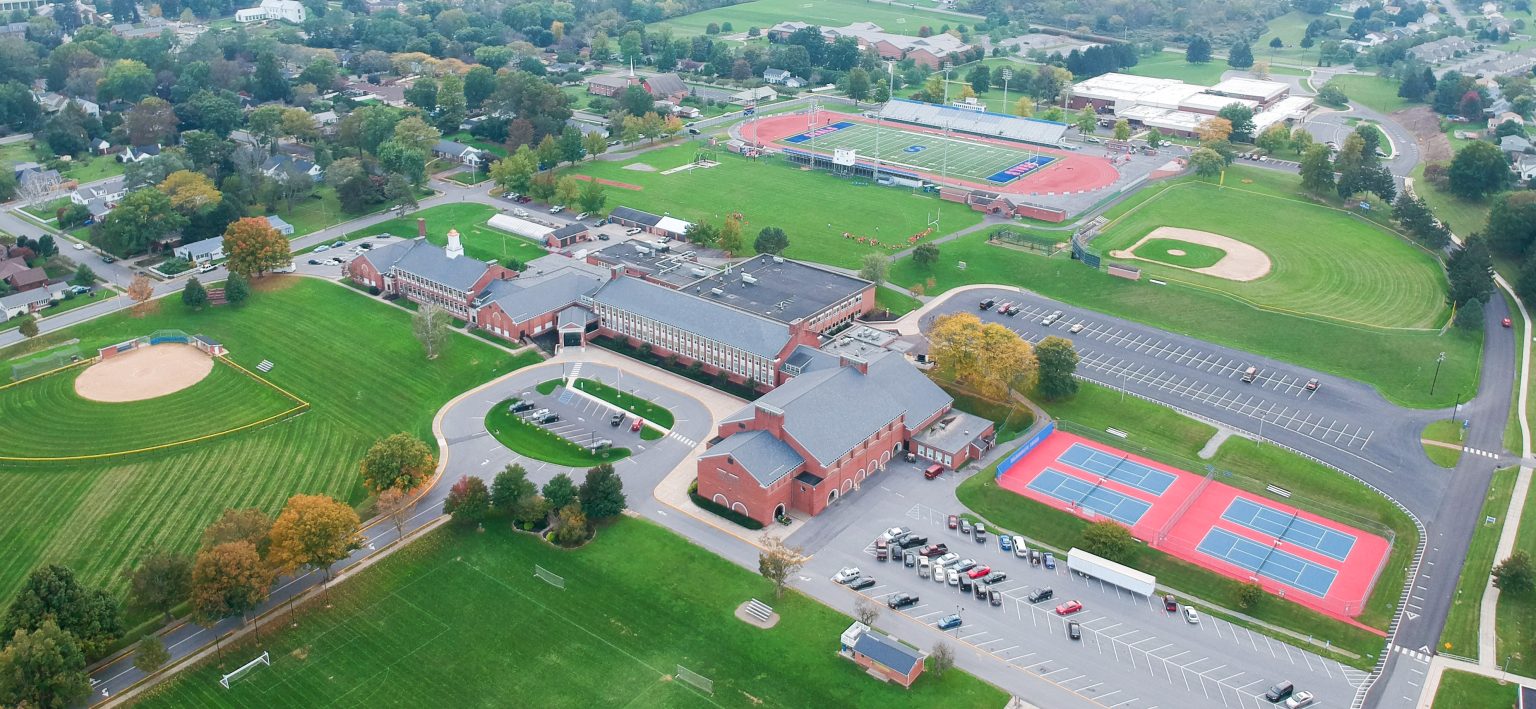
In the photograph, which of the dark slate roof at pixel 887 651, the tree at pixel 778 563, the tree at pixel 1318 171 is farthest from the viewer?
the tree at pixel 1318 171

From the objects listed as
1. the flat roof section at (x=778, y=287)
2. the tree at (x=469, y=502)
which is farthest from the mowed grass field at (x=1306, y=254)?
the tree at (x=469, y=502)

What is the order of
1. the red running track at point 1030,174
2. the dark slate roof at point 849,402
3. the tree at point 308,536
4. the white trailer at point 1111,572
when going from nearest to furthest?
the tree at point 308,536 → the white trailer at point 1111,572 → the dark slate roof at point 849,402 → the red running track at point 1030,174

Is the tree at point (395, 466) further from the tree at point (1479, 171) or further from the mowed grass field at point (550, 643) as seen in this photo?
the tree at point (1479, 171)

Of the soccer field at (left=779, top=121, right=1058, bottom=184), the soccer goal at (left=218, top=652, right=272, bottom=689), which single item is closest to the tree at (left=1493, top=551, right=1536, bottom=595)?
the soccer goal at (left=218, top=652, right=272, bottom=689)

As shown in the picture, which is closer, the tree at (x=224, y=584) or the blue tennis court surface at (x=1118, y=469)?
the tree at (x=224, y=584)

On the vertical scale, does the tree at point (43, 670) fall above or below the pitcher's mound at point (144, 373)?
above

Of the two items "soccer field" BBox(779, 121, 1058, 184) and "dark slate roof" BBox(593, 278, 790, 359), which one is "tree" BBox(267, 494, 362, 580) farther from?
"soccer field" BBox(779, 121, 1058, 184)

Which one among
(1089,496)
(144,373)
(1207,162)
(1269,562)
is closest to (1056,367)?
(1089,496)
